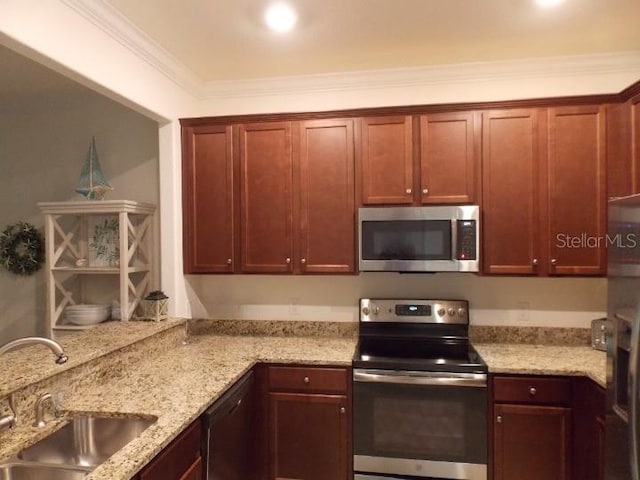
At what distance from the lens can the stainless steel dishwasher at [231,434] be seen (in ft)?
5.78

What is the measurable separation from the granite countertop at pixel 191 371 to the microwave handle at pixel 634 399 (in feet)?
2.69

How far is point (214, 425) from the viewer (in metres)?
1.80

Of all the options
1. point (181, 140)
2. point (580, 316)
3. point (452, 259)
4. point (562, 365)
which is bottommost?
point (562, 365)

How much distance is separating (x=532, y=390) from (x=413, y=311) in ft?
2.68

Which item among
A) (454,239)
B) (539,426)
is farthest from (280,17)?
(539,426)

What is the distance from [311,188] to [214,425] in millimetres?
1483

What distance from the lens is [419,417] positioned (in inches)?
89.5

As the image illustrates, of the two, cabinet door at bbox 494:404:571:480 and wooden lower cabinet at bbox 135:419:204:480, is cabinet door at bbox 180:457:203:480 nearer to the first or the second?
wooden lower cabinet at bbox 135:419:204:480

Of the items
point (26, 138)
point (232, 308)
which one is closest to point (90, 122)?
point (26, 138)

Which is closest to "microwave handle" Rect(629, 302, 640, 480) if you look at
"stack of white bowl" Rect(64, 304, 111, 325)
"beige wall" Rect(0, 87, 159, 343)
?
"beige wall" Rect(0, 87, 159, 343)

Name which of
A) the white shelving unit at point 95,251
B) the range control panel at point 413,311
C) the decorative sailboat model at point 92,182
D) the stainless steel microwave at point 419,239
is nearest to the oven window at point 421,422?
the range control panel at point 413,311

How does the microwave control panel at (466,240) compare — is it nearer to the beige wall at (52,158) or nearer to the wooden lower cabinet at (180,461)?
the wooden lower cabinet at (180,461)

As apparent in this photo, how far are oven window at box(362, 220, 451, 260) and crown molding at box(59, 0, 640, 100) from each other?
987 mm

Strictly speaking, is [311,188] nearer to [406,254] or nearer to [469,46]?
[406,254]
